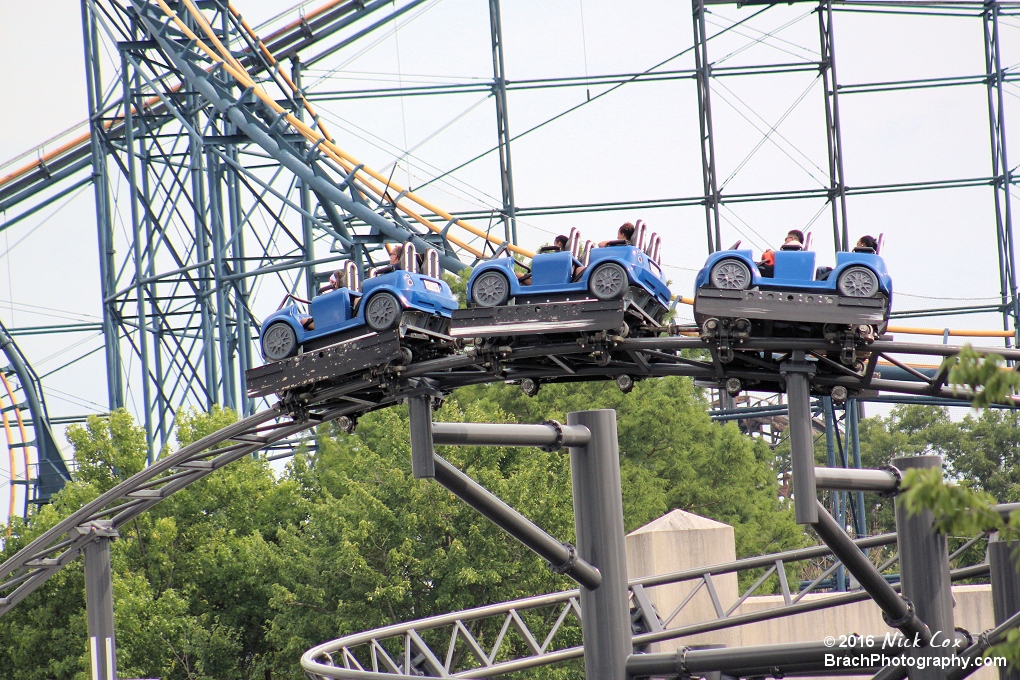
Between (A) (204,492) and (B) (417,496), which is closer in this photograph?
(B) (417,496)

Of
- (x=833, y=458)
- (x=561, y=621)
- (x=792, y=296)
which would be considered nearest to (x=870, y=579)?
(x=792, y=296)

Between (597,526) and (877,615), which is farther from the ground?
(597,526)

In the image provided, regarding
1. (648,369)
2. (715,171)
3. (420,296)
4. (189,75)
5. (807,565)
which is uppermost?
(189,75)

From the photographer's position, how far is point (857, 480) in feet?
30.7

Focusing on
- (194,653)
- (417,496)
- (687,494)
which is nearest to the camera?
(417,496)

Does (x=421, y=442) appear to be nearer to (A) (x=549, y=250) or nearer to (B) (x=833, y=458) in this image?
(A) (x=549, y=250)

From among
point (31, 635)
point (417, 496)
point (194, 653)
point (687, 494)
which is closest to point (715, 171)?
point (687, 494)

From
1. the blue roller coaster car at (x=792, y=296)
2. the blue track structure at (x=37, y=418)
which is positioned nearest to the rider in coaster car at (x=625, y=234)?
the blue roller coaster car at (x=792, y=296)

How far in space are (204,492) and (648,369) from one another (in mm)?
15727

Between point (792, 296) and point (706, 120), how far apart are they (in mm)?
17136

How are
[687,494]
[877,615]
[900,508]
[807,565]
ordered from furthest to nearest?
[807,565], [687,494], [877,615], [900,508]

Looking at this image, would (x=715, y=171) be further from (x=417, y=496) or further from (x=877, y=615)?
(x=877, y=615)

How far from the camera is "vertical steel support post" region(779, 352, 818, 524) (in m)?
8.49

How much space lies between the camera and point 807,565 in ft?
120
